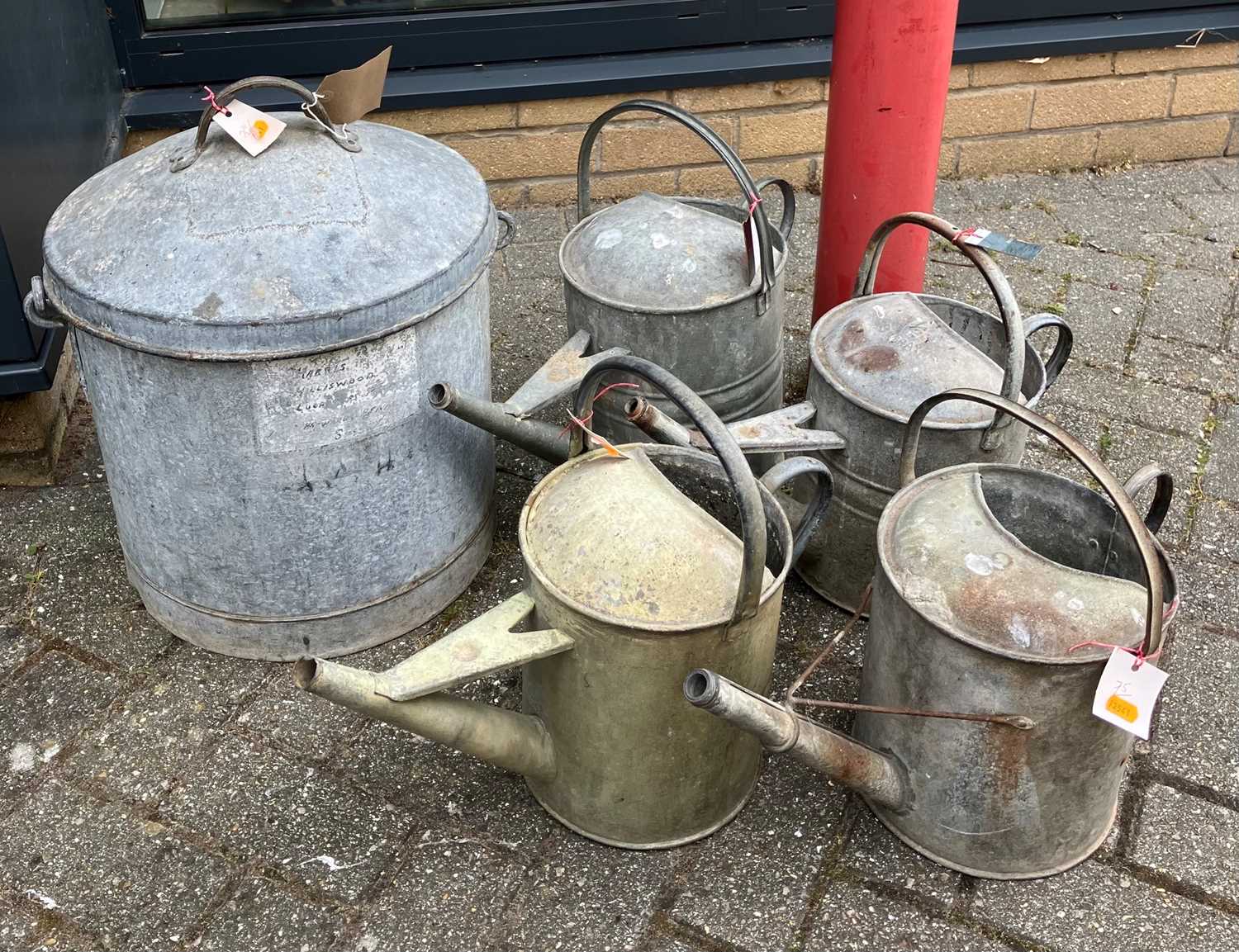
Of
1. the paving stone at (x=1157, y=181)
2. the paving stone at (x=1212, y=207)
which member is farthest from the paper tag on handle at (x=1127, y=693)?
the paving stone at (x=1157, y=181)

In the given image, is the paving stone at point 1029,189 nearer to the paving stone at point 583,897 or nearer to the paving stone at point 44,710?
the paving stone at point 583,897

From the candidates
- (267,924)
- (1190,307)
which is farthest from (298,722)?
(1190,307)

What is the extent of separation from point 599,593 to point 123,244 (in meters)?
1.19

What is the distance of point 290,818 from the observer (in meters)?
2.52

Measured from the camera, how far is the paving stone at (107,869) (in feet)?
7.63

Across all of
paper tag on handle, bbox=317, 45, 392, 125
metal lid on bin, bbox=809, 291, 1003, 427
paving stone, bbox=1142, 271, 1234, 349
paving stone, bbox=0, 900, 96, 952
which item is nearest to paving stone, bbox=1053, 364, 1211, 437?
paving stone, bbox=1142, 271, 1234, 349

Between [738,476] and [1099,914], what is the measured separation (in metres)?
1.15

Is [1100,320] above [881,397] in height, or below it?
below

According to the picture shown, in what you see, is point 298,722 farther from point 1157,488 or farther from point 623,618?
point 1157,488

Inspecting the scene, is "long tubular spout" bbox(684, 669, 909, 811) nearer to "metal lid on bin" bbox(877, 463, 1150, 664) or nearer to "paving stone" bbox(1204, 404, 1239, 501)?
"metal lid on bin" bbox(877, 463, 1150, 664)

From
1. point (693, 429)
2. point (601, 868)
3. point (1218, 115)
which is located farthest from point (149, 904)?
point (1218, 115)

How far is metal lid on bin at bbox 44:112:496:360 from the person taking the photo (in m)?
2.39

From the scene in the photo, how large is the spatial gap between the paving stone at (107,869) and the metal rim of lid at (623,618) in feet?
2.88

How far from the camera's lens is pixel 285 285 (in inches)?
94.9
